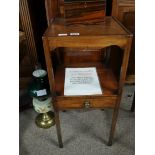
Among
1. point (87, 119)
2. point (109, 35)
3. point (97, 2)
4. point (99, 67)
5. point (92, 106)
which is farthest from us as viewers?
point (87, 119)

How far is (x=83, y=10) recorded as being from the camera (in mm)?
780

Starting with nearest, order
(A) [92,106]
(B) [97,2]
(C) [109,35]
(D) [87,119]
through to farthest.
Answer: (C) [109,35], (B) [97,2], (A) [92,106], (D) [87,119]

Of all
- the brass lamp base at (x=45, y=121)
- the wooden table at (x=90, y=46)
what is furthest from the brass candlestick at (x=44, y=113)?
the wooden table at (x=90, y=46)

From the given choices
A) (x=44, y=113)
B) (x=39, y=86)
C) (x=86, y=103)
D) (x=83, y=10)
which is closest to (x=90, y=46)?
(x=83, y=10)

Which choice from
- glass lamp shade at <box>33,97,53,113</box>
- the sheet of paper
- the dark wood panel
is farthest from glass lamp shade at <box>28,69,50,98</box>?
the dark wood panel

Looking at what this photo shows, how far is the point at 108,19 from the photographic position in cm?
88

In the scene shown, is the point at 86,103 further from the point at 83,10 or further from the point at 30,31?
the point at 30,31

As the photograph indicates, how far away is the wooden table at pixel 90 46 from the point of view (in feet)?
2.25

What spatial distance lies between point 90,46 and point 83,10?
0.19m

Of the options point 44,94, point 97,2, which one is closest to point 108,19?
point 97,2

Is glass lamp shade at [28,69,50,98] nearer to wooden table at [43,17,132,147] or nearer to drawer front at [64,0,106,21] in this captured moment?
wooden table at [43,17,132,147]

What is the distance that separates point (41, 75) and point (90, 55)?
0.32 m
